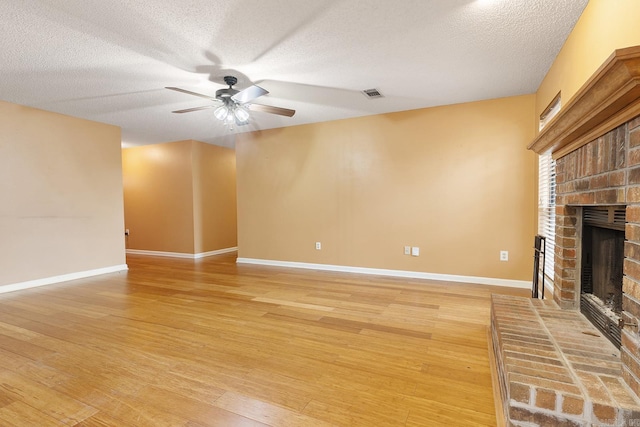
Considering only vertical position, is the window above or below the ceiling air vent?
below

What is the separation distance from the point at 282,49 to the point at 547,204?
310 cm

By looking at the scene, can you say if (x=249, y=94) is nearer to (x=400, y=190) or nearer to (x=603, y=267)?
(x=400, y=190)

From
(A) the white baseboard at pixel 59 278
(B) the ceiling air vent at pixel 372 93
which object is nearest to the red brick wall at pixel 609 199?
(B) the ceiling air vent at pixel 372 93

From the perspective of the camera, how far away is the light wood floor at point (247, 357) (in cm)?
151

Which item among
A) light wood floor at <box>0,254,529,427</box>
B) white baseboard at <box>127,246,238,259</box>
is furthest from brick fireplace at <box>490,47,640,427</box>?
white baseboard at <box>127,246,238,259</box>

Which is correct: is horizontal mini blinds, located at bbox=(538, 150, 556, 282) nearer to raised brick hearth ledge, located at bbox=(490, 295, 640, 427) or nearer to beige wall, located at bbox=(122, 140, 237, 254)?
raised brick hearth ledge, located at bbox=(490, 295, 640, 427)

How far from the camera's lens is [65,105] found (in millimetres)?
3912

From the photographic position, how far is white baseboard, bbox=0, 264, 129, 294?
3818 millimetres

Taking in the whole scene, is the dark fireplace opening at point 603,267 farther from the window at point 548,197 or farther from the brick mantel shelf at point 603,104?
the window at point 548,197

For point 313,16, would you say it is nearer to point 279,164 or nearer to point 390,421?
point 390,421

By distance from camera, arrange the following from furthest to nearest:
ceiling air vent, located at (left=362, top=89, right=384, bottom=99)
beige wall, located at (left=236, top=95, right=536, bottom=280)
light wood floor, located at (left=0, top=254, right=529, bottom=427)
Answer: beige wall, located at (left=236, top=95, right=536, bottom=280) → ceiling air vent, located at (left=362, top=89, right=384, bottom=99) → light wood floor, located at (left=0, top=254, right=529, bottom=427)

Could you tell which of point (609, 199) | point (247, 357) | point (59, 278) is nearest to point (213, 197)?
point (59, 278)

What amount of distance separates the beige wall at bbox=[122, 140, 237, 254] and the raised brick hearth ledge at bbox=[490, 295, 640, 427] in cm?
568

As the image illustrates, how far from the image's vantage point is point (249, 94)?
3.01m
